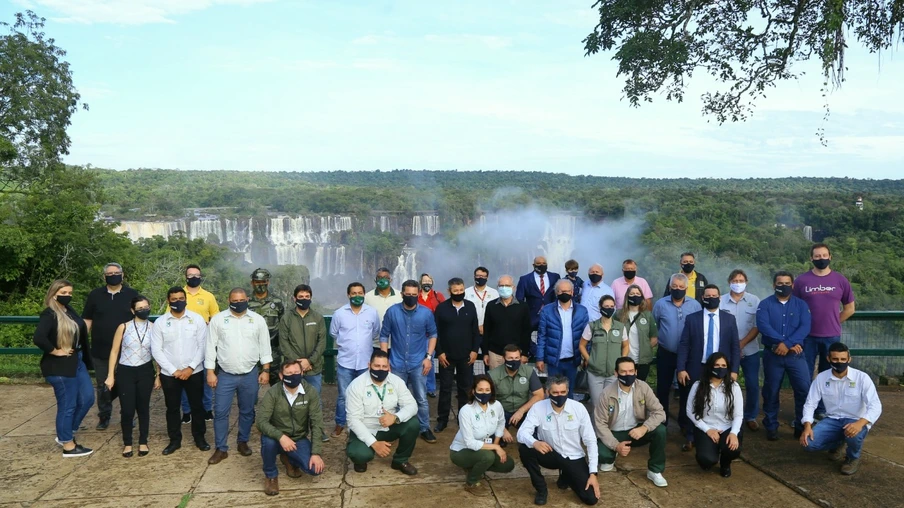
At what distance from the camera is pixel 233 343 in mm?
6297

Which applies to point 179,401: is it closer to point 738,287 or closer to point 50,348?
point 50,348

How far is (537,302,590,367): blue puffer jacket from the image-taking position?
7.05 meters

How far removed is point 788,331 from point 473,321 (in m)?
3.17

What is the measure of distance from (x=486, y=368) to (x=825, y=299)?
142 inches

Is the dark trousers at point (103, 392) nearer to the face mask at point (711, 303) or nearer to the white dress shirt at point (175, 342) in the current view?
the white dress shirt at point (175, 342)

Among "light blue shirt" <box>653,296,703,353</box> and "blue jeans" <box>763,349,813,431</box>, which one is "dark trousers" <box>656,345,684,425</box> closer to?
"light blue shirt" <box>653,296,703,353</box>

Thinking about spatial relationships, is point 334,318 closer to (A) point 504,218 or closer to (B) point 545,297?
(B) point 545,297

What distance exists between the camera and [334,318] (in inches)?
279

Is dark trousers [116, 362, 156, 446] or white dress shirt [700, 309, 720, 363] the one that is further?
white dress shirt [700, 309, 720, 363]

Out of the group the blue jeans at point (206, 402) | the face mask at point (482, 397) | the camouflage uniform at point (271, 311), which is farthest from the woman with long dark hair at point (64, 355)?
the face mask at point (482, 397)

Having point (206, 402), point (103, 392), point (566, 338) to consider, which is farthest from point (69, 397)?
point (566, 338)

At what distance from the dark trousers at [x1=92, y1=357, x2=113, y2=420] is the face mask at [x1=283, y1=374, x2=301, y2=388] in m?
2.39

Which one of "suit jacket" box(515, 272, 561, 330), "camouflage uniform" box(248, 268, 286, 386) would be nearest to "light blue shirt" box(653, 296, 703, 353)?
"suit jacket" box(515, 272, 561, 330)

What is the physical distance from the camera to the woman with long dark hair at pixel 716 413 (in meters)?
5.99
